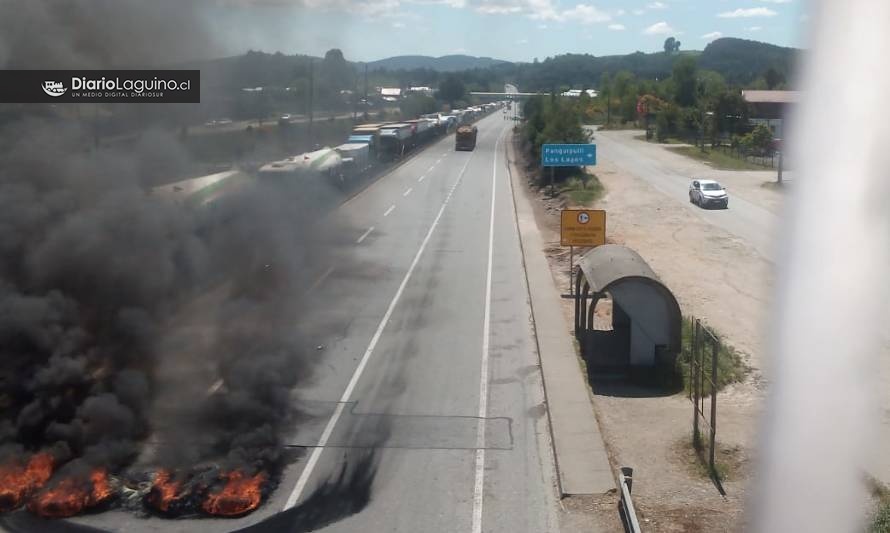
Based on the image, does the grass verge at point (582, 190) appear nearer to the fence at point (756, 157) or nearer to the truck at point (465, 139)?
the fence at point (756, 157)

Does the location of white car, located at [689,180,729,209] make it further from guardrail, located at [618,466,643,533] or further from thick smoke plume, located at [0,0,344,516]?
guardrail, located at [618,466,643,533]

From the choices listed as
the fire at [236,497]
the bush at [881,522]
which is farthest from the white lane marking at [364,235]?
the bush at [881,522]

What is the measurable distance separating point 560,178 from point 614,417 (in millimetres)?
30858

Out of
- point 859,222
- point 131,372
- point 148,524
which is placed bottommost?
point 148,524

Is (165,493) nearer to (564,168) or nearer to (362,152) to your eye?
(362,152)

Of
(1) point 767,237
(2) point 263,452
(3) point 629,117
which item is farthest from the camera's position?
(3) point 629,117

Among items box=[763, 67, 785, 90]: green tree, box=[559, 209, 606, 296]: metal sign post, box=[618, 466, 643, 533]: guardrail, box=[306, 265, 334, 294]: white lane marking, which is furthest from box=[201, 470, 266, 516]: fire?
box=[763, 67, 785, 90]: green tree

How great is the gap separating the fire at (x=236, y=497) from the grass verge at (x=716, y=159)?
44421mm

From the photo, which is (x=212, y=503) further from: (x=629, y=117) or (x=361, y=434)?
(x=629, y=117)

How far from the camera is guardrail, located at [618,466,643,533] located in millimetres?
8484

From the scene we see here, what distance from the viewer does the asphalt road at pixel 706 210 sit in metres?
27.8

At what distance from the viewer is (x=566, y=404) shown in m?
12.7

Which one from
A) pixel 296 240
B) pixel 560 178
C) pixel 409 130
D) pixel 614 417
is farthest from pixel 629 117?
pixel 614 417

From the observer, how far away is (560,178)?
139ft
